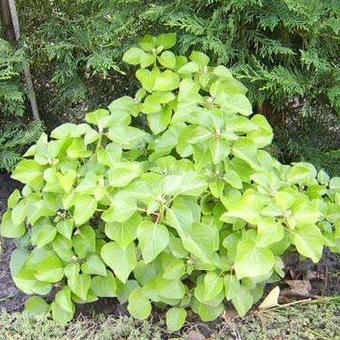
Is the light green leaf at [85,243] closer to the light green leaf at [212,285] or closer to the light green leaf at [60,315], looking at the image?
the light green leaf at [60,315]

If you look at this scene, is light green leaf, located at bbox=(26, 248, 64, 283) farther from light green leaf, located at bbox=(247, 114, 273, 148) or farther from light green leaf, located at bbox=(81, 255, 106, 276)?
light green leaf, located at bbox=(247, 114, 273, 148)

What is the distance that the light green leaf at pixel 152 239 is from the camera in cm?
156

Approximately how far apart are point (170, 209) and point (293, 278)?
0.80m

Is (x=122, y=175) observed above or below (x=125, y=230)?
above

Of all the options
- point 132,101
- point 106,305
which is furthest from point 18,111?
point 106,305

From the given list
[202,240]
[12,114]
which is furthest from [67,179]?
[12,114]

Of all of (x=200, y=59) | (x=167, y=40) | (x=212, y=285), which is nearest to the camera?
(x=212, y=285)

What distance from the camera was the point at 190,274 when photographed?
5.99 ft

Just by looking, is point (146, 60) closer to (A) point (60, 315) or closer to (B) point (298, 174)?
(B) point (298, 174)

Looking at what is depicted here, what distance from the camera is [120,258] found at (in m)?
1.66

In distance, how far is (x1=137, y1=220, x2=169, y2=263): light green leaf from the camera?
1.56 m

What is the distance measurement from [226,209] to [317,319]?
0.55 metres

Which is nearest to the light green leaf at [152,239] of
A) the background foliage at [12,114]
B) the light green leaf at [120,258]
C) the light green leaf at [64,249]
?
the light green leaf at [120,258]

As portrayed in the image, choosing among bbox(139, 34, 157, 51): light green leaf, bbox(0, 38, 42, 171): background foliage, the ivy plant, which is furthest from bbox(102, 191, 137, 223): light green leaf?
bbox(0, 38, 42, 171): background foliage
